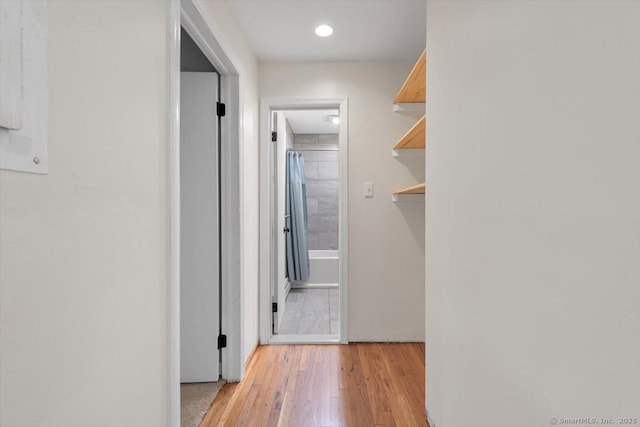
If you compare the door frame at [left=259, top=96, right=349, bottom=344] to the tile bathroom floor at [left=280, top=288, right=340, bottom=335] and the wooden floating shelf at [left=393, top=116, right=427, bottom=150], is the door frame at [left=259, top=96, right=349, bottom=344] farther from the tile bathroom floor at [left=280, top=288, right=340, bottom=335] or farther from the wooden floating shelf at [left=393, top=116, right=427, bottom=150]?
the wooden floating shelf at [left=393, top=116, right=427, bottom=150]

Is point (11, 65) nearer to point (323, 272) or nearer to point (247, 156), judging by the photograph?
point (247, 156)

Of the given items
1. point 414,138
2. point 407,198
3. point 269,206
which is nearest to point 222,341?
point 269,206

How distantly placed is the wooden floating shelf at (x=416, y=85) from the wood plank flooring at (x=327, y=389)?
194cm

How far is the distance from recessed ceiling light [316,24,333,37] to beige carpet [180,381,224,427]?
2.45 metres

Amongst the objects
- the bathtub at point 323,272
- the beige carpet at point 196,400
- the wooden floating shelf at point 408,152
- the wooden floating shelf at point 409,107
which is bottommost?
the beige carpet at point 196,400

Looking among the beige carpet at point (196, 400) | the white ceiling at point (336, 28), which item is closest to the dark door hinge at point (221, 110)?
the white ceiling at point (336, 28)

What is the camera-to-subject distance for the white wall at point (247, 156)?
2.04 meters

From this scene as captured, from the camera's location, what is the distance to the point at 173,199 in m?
1.25

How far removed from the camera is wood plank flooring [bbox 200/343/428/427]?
5.99 ft

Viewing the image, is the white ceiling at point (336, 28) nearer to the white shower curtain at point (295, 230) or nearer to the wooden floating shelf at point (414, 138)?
the wooden floating shelf at point (414, 138)

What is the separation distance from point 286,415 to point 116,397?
117 centimetres

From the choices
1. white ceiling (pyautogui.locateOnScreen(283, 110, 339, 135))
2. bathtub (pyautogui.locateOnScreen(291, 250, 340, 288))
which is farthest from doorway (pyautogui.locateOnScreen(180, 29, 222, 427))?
bathtub (pyautogui.locateOnScreen(291, 250, 340, 288))

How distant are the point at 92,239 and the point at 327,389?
1757mm

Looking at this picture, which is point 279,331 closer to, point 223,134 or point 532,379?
point 223,134
